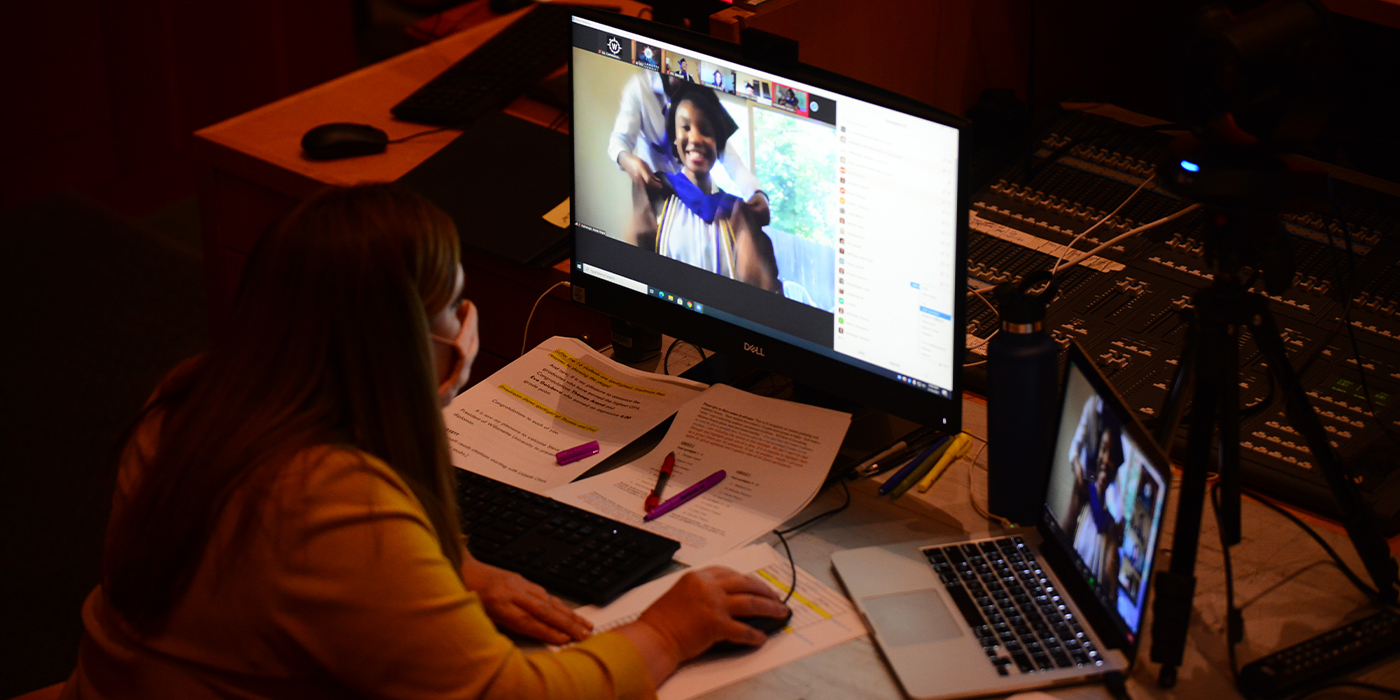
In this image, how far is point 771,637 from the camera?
106 centimetres

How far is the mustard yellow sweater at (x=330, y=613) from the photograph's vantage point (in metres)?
0.83

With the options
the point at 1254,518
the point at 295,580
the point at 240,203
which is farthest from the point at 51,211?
the point at 1254,518

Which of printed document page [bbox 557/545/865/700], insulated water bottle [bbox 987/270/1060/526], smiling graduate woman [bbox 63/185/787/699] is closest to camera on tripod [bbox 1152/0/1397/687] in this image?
insulated water bottle [bbox 987/270/1060/526]

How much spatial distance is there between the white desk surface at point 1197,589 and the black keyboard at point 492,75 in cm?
105

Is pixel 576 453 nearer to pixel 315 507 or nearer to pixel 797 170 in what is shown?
pixel 797 170

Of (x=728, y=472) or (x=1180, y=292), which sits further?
(x=1180, y=292)

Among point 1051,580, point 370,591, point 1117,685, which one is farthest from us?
point 1051,580

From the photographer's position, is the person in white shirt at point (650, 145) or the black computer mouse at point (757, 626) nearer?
the black computer mouse at point (757, 626)

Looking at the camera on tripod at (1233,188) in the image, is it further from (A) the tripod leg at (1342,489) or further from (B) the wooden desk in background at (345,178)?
(B) the wooden desk in background at (345,178)

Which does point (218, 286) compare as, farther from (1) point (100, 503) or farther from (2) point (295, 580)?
(2) point (295, 580)

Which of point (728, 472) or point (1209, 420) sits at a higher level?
point (1209, 420)

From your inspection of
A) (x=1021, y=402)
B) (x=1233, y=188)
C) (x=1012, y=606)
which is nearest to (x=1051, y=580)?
(x=1012, y=606)

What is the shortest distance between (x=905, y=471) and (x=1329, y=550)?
415 millimetres

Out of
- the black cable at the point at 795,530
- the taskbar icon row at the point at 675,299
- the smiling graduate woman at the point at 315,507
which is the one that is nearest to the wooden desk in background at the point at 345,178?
the taskbar icon row at the point at 675,299
